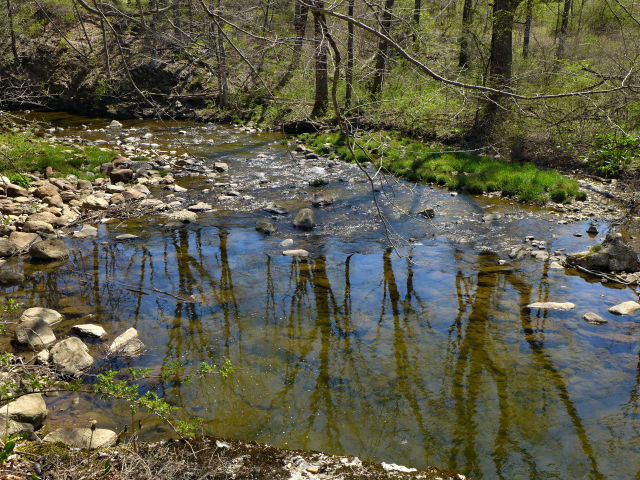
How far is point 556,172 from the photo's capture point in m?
12.3

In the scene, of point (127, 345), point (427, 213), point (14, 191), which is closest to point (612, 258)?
point (427, 213)

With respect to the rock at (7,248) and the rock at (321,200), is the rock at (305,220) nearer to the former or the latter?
the rock at (321,200)

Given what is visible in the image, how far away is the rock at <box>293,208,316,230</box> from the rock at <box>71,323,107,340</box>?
15.4ft

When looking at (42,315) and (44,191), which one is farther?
(44,191)

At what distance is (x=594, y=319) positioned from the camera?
6.40m

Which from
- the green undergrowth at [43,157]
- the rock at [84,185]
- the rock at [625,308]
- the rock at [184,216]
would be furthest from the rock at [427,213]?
the green undergrowth at [43,157]

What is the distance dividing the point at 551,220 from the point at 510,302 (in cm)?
416

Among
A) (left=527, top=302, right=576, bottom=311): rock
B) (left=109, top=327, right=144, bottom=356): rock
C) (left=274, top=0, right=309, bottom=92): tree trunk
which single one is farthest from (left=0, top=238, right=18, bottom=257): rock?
(left=527, top=302, right=576, bottom=311): rock

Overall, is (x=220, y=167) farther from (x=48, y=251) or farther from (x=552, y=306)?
(x=552, y=306)

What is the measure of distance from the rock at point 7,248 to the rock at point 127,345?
3.71 m

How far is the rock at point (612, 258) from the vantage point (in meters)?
7.82

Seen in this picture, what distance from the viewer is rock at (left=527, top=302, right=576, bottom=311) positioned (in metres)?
6.69

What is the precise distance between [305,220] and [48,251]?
454 centimetres

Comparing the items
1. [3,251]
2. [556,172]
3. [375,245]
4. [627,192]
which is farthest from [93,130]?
[627,192]
